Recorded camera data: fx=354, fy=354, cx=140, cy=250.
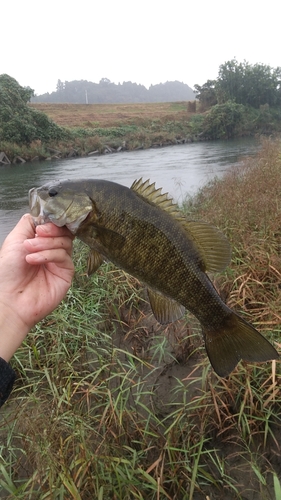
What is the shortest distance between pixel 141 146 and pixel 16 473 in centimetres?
3768

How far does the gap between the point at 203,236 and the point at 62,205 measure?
83cm

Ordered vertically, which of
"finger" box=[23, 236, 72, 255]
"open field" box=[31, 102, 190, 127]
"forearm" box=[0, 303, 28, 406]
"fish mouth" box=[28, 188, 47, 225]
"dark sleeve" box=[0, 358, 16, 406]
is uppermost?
"open field" box=[31, 102, 190, 127]

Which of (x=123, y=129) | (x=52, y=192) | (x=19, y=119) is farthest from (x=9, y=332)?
(x=123, y=129)

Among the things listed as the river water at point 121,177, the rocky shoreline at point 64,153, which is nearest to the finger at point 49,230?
the river water at point 121,177

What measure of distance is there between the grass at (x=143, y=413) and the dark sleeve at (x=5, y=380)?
1.71 ft

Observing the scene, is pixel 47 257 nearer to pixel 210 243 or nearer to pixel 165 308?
pixel 165 308

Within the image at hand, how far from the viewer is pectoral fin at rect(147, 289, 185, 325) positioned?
2.12 meters

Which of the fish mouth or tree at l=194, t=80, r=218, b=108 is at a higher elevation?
tree at l=194, t=80, r=218, b=108

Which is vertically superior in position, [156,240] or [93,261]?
[156,240]

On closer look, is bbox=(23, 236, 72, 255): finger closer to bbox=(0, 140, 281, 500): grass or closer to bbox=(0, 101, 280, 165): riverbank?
bbox=(0, 140, 281, 500): grass

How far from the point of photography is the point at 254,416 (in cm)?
270

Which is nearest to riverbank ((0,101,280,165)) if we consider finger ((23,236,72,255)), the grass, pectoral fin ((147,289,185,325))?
the grass

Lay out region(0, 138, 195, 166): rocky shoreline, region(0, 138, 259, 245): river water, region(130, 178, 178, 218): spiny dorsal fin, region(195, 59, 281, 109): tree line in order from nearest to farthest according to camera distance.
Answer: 1. region(130, 178, 178, 218): spiny dorsal fin
2. region(0, 138, 259, 245): river water
3. region(0, 138, 195, 166): rocky shoreline
4. region(195, 59, 281, 109): tree line

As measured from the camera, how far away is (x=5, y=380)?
186 cm
